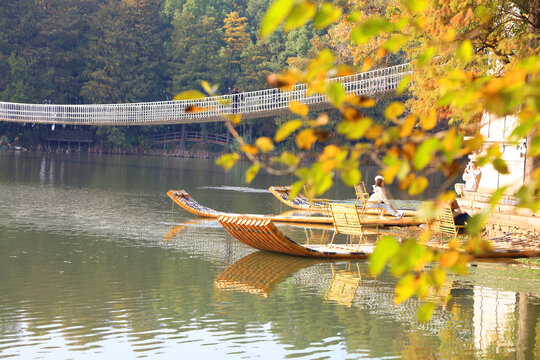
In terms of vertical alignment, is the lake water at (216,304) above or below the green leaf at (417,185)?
below

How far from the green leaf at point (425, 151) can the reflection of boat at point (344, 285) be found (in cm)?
557

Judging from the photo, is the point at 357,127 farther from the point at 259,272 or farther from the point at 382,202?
the point at 382,202

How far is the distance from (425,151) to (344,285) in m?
6.52

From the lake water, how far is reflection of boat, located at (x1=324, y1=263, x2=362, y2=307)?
2 cm

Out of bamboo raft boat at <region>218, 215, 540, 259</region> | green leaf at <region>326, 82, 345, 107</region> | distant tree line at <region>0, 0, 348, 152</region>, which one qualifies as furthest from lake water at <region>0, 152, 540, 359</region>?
distant tree line at <region>0, 0, 348, 152</region>

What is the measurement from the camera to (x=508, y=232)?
11.7m

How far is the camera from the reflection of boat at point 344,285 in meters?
7.84

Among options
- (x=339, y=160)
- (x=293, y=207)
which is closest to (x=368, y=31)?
(x=339, y=160)

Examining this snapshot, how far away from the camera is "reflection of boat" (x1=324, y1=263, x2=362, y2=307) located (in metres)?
7.84

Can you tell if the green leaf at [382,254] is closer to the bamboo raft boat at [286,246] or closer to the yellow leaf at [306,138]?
the yellow leaf at [306,138]

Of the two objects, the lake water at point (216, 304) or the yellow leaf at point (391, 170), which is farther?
the lake water at point (216, 304)

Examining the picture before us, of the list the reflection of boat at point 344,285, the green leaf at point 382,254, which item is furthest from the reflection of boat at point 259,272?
the green leaf at point 382,254

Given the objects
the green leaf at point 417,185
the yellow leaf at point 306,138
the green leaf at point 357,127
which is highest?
the green leaf at point 357,127

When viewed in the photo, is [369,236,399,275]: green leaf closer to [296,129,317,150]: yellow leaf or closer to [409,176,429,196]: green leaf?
[409,176,429,196]: green leaf
